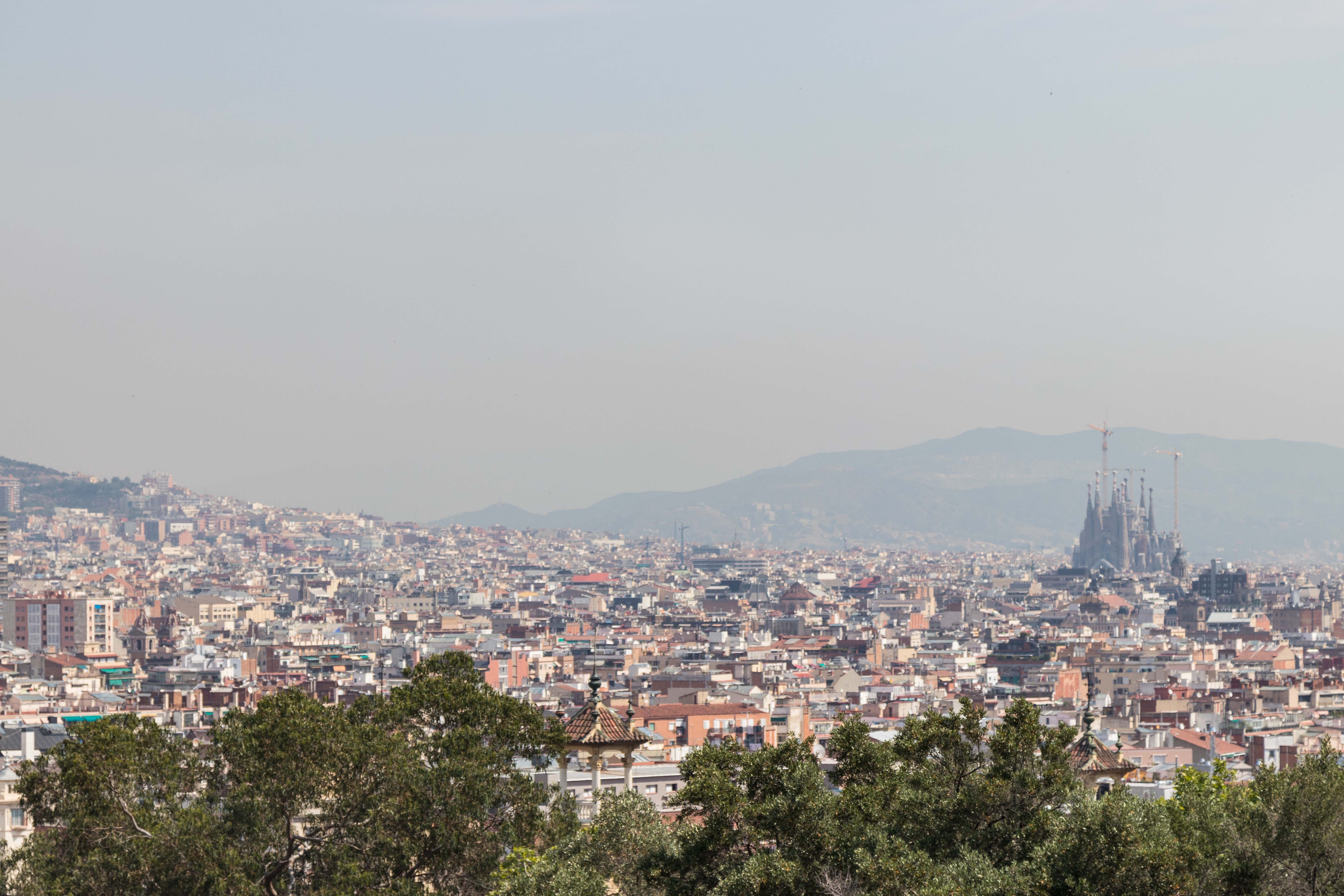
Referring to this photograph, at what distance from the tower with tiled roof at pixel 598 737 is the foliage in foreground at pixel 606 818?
25cm

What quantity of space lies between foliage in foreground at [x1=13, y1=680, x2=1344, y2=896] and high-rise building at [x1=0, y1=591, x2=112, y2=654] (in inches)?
4612

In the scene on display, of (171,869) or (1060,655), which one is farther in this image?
(1060,655)

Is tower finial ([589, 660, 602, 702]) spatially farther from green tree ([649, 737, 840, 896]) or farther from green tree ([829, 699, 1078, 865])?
green tree ([829, 699, 1078, 865])

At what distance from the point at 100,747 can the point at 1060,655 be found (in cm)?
10861

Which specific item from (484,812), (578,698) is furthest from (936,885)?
(578,698)

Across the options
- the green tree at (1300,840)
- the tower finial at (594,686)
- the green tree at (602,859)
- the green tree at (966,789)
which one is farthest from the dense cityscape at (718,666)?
the green tree at (1300,840)

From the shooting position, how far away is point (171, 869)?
19.6 meters

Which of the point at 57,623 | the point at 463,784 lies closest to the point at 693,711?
the point at 463,784

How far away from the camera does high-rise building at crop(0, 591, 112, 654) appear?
137000mm

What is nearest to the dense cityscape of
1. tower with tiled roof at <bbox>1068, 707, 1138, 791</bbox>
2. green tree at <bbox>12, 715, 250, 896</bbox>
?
tower with tiled roof at <bbox>1068, 707, 1138, 791</bbox>

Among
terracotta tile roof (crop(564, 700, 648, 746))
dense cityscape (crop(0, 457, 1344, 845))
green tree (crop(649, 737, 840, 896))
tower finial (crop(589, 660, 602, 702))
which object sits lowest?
dense cityscape (crop(0, 457, 1344, 845))

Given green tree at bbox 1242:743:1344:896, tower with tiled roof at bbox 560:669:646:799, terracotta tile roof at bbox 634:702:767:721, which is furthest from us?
terracotta tile roof at bbox 634:702:767:721

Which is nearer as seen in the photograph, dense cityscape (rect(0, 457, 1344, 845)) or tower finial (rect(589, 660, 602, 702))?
tower finial (rect(589, 660, 602, 702))

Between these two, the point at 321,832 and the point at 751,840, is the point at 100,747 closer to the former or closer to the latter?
the point at 321,832
